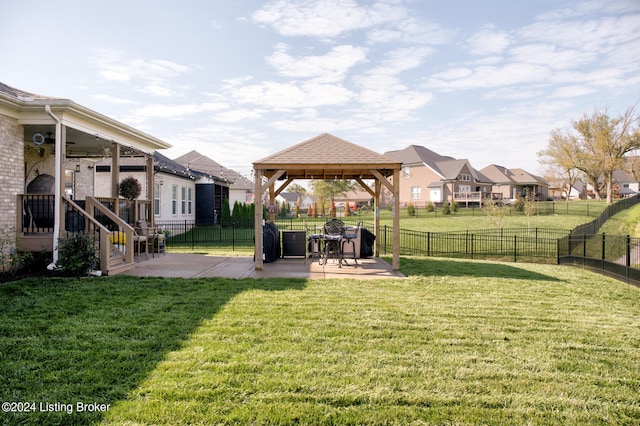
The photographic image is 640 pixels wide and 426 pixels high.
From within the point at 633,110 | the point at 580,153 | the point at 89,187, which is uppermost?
the point at 633,110

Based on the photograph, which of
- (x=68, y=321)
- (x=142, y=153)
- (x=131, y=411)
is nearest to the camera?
(x=131, y=411)

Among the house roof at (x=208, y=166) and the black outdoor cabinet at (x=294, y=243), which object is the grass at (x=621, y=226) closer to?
the black outdoor cabinet at (x=294, y=243)

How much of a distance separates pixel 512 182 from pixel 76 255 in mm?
54950

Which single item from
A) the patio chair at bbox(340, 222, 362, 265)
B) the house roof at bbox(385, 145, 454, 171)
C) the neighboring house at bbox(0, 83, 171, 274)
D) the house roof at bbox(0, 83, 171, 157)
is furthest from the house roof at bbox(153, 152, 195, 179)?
the house roof at bbox(385, 145, 454, 171)

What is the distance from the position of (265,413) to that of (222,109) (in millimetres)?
17397

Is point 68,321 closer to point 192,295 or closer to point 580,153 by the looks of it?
point 192,295

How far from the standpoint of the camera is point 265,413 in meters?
3.11

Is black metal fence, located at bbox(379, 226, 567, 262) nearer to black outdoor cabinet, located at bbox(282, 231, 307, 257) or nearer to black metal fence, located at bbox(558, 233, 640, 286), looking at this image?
black metal fence, located at bbox(558, 233, 640, 286)

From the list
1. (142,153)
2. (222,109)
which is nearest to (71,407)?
(142,153)

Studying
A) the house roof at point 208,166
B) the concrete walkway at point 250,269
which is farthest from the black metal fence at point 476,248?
the house roof at point 208,166

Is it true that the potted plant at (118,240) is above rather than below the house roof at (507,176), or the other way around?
below

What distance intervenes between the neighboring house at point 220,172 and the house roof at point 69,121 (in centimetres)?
1564

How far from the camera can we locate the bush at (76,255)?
8.63 m

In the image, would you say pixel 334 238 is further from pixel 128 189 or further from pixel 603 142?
pixel 603 142
